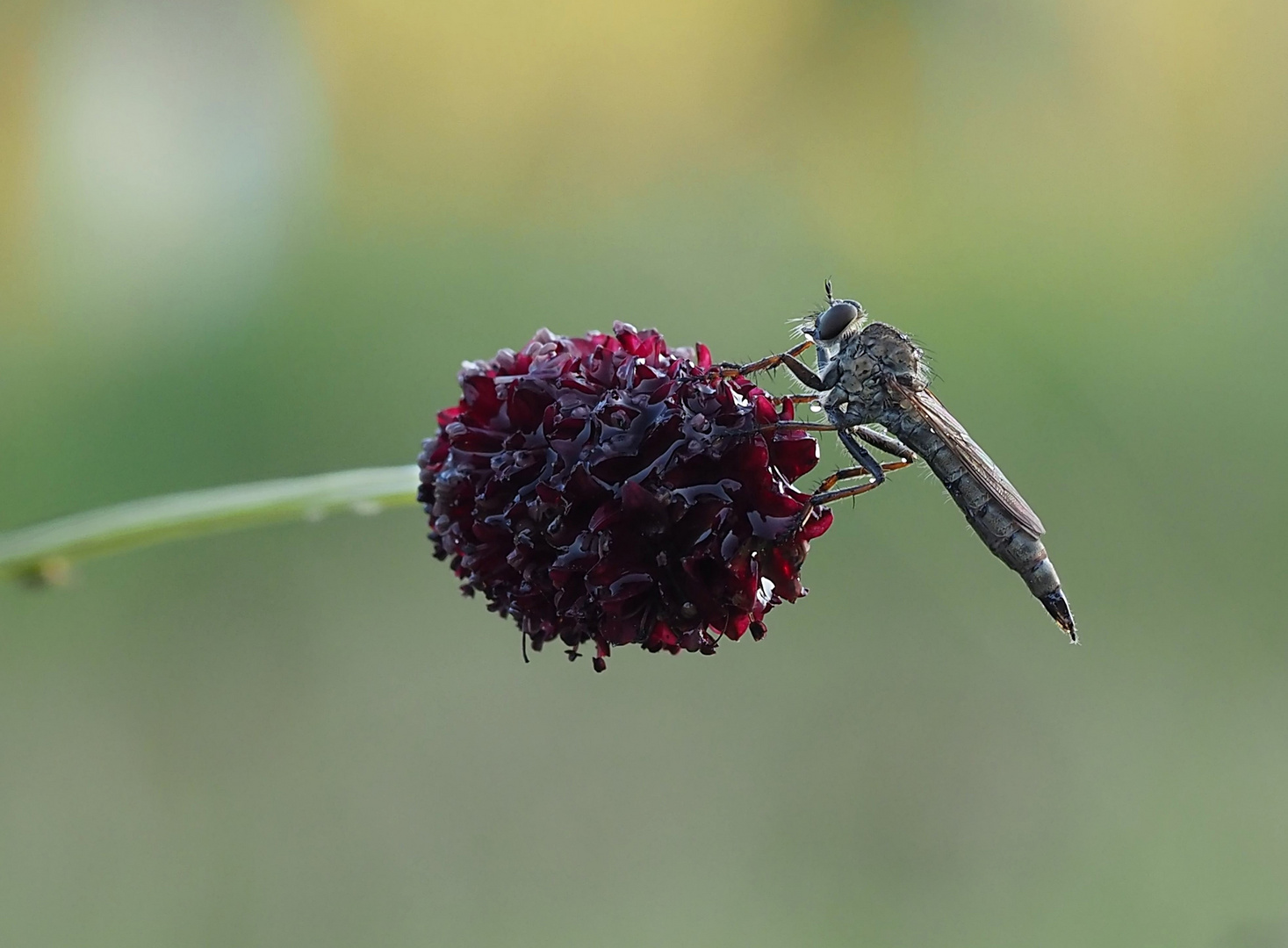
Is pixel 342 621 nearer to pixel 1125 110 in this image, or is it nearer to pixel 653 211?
pixel 653 211

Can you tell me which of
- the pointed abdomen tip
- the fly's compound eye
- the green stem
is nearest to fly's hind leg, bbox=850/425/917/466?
the fly's compound eye

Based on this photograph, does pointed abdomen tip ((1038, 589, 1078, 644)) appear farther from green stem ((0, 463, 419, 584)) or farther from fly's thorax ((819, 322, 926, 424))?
green stem ((0, 463, 419, 584))

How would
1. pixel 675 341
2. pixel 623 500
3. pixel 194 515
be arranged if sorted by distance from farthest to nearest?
pixel 675 341 < pixel 194 515 < pixel 623 500

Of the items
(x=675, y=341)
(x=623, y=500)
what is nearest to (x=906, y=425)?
(x=623, y=500)

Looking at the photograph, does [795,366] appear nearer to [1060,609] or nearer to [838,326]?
[838,326]

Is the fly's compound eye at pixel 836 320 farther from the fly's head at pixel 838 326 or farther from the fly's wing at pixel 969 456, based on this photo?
the fly's wing at pixel 969 456

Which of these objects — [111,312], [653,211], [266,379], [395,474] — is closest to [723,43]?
[653,211]

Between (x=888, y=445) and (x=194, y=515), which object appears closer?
(x=194, y=515)
